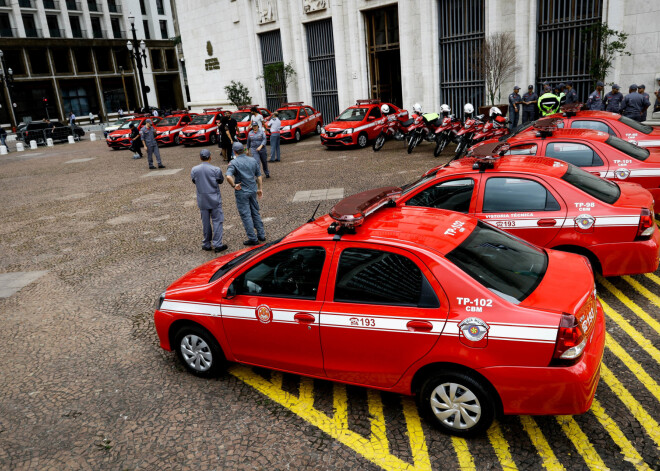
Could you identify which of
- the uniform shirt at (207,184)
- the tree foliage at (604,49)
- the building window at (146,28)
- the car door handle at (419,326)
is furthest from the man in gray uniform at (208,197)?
the building window at (146,28)

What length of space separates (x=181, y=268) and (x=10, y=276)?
2.96 m

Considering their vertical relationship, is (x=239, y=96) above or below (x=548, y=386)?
Result: above

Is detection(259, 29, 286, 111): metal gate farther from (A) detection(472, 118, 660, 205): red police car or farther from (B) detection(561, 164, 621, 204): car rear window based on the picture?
(B) detection(561, 164, 621, 204): car rear window

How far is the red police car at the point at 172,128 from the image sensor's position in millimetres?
26594

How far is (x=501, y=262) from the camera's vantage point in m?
4.09

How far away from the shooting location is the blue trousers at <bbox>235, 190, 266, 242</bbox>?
8.94m

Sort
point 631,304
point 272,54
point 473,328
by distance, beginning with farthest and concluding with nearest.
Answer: point 272,54
point 631,304
point 473,328

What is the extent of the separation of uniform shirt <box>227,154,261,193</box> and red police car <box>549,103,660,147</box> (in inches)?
231

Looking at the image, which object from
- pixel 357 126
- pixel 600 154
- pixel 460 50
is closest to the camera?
pixel 600 154

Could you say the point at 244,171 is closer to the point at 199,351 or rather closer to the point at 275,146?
the point at 199,351

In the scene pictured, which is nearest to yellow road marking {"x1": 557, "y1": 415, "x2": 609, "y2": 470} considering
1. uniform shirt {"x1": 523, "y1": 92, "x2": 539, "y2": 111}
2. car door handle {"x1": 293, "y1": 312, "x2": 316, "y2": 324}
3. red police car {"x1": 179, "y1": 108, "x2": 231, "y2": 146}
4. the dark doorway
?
car door handle {"x1": 293, "y1": 312, "x2": 316, "y2": 324}

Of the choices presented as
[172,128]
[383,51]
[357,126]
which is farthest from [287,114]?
[172,128]

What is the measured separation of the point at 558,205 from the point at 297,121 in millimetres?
18655

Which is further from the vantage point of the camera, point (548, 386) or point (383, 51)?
point (383, 51)
